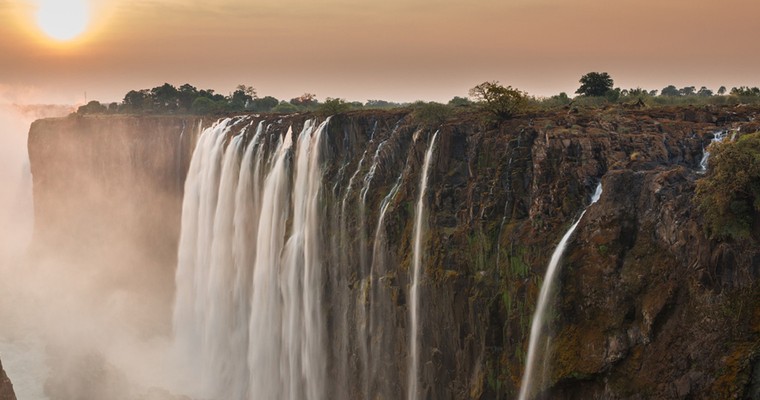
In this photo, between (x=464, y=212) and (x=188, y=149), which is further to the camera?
(x=188, y=149)

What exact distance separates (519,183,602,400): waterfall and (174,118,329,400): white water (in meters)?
13.4

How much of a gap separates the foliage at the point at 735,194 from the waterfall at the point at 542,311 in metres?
3.99

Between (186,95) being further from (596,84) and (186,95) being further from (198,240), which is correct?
(596,84)

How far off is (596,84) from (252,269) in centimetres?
2104

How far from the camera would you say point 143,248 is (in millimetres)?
56094

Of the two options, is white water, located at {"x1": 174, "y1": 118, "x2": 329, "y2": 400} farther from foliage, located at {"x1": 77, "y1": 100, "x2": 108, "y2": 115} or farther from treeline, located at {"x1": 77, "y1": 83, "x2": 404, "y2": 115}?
foliage, located at {"x1": 77, "y1": 100, "x2": 108, "y2": 115}

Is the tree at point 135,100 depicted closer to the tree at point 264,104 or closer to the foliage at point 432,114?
the tree at point 264,104

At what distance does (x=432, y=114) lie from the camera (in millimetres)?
29484

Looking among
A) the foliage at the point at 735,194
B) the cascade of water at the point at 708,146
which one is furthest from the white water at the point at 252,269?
the foliage at the point at 735,194

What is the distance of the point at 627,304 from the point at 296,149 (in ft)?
68.3

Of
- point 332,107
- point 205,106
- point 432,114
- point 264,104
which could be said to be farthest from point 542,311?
point 264,104

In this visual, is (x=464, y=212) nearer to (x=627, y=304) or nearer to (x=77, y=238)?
(x=627, y=304)

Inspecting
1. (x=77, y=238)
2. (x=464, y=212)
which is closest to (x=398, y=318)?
(x=464, y=212)

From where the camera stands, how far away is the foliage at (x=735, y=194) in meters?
16.4
